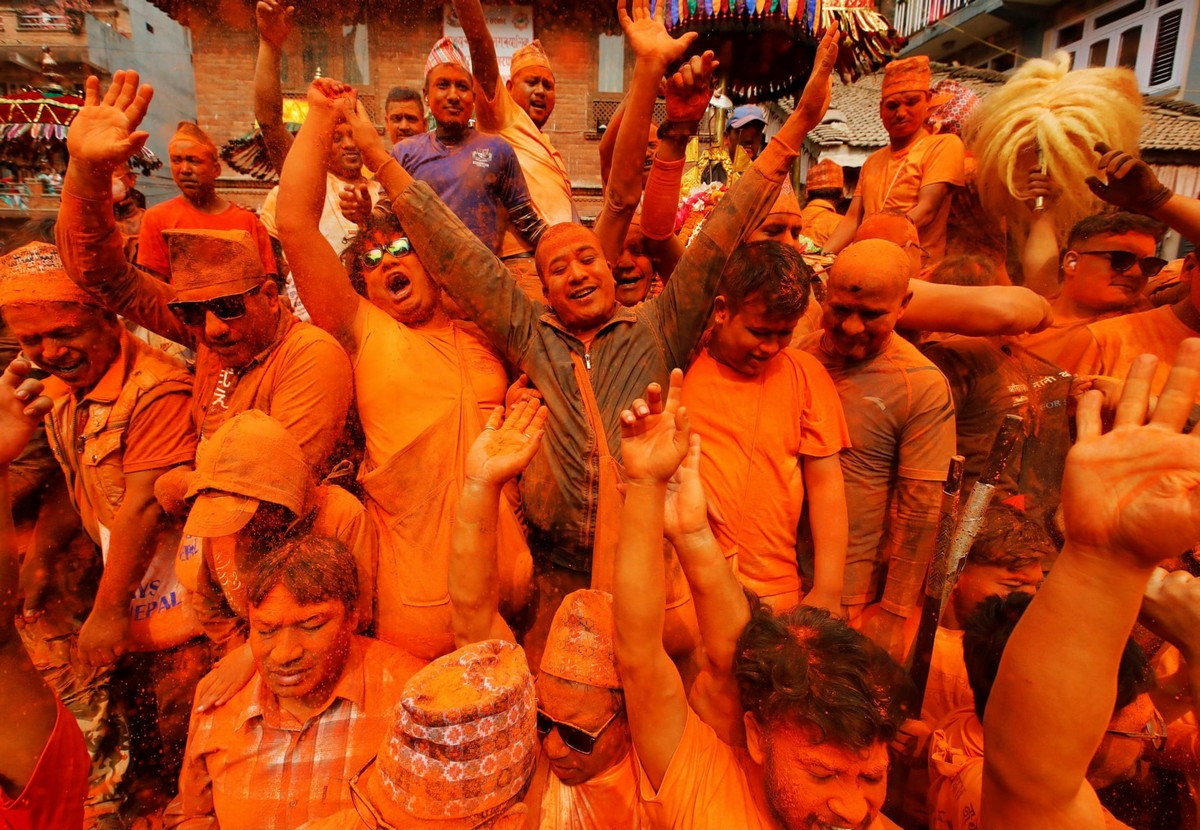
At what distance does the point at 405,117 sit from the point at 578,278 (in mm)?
3289

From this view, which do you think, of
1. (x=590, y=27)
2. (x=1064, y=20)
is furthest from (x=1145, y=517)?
(x=1064, y=20)

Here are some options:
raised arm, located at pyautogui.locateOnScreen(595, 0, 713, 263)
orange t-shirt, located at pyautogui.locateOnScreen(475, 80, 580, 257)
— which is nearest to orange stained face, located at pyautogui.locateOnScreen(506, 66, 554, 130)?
orange t-shirt, located at pyautogui.locateOnScreen(475, 80, 580, 257)

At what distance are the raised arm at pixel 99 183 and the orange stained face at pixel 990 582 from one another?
4.17 metres

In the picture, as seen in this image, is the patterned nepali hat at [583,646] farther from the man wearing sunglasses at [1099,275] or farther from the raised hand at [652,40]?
the man wearing sunglasses at [1099,275]

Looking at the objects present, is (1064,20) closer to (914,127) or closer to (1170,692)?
(914,127)

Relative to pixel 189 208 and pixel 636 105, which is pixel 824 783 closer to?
pixel 636 105

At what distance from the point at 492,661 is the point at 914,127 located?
544 cm

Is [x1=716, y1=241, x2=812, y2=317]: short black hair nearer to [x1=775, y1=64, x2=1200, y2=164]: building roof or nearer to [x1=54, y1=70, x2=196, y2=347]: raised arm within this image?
[x1=54, y1=70, x2=196, y2=347]: raised arm

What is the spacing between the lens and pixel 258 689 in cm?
241

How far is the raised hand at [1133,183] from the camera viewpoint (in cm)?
320

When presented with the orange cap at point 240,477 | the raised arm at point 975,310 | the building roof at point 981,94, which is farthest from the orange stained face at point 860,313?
the building roof at point 981,94

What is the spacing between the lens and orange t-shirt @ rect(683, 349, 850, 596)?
2.80m

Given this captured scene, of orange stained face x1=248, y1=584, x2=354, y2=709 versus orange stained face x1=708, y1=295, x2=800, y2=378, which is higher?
orange stained face x1=708, y1=295, x2=800, y2=378

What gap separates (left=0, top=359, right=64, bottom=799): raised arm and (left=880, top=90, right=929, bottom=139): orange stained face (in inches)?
222
